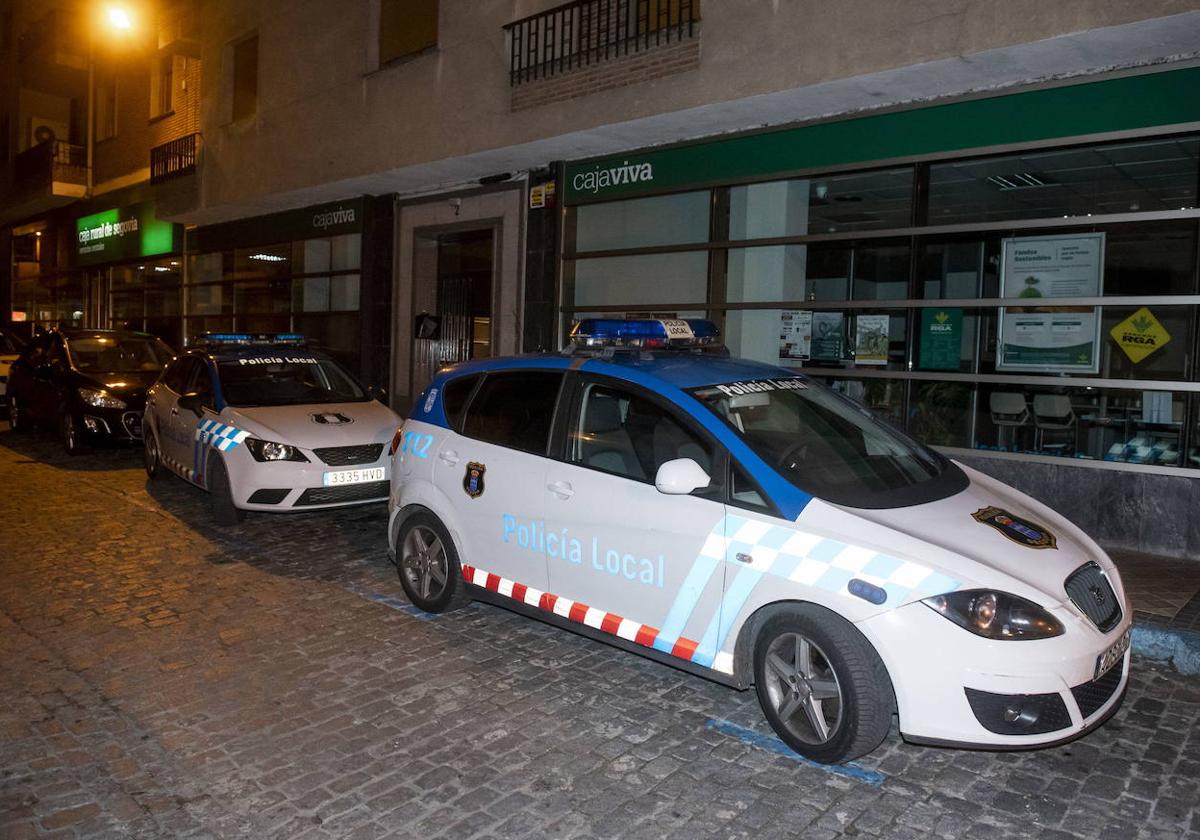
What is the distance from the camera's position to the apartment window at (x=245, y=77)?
17.2 metres

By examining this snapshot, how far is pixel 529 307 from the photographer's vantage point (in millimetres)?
12852

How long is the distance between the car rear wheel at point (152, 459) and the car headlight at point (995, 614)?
29.7ft

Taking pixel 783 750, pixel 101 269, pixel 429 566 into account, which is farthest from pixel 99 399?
pixel 101 269

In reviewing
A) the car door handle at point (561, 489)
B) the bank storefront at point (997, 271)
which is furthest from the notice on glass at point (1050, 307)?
the car door handle at point (561, 489)

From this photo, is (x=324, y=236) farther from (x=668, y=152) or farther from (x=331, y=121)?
Answer: (x=668, y=152)

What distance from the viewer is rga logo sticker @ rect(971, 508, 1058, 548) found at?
157 inches

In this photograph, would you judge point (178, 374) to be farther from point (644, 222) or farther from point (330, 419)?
point (644, 222)

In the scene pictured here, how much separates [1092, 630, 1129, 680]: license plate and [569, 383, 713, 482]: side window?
5.69 ft

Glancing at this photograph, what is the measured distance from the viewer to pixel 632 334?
513 cm

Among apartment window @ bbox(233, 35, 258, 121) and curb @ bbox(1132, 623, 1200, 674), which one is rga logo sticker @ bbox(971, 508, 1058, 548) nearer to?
curb @ bbox(1132, 623, 1200, 674)

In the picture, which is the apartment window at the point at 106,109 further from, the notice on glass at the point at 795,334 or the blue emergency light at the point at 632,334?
the blue emergency light at the point at 632,334

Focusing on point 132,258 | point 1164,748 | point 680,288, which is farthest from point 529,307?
point 132,258

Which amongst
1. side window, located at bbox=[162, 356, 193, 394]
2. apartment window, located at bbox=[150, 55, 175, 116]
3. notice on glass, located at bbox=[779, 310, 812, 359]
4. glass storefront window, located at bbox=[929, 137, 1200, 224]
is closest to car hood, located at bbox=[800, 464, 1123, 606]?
glass storefront window, located at bbox=[929, 137, 1200, 224]

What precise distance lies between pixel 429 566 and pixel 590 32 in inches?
303
